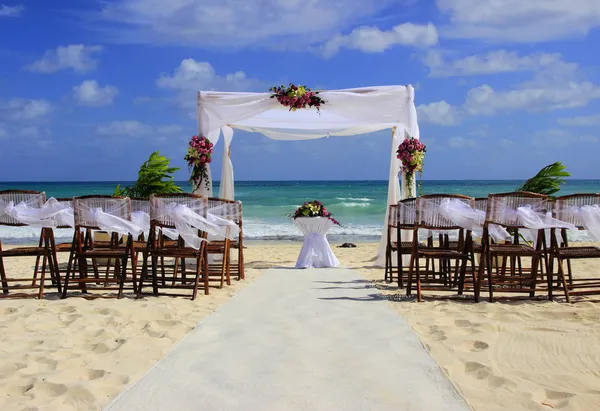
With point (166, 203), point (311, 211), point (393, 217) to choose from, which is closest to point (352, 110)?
point (311, 211)

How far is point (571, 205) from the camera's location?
18.9ft

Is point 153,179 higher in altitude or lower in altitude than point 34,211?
higher

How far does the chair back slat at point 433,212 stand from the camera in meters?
5.88

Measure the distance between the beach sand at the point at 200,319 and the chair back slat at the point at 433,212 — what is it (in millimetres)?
723

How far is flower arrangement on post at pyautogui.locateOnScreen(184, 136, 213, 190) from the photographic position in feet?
30.7

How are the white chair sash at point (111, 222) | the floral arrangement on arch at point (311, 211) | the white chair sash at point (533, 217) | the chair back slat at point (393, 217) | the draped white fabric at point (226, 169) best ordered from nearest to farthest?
the white chair sash at point (533, 217) → the white chair sash at point (111, 222) → the chair back slat at point (393, 217) → the floral arrangement on arch at point (311, 211) → the draped white fabric at point (226, 169)

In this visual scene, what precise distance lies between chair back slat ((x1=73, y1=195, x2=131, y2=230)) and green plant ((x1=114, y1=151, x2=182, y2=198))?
4.93 m

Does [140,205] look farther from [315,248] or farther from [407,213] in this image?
[407,213]

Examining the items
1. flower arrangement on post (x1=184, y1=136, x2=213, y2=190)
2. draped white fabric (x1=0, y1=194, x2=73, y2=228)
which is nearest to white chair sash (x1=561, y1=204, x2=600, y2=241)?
draped white fabric (x1=0, y1=194, x2=73, y2=228)

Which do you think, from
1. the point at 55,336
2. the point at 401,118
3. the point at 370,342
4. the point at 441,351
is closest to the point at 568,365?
the point at 441,351

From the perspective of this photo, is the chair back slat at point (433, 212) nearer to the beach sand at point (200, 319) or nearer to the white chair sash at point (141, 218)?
the beach sand at point (200, 319)

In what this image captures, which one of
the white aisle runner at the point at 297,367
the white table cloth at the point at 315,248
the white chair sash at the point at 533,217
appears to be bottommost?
the white aisle runner at the point at 297,367

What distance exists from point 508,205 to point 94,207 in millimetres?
3925

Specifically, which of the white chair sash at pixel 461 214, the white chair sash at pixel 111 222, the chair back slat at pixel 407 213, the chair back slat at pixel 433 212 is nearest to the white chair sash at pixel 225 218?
the white chair sash at pixel 111 222
